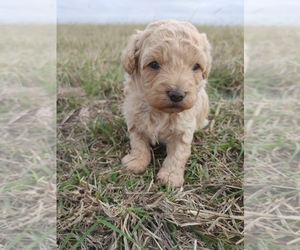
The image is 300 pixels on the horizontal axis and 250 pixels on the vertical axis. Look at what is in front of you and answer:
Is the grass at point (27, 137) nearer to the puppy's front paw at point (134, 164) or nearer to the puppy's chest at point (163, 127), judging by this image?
the puppy's front paw at point (134, 164)

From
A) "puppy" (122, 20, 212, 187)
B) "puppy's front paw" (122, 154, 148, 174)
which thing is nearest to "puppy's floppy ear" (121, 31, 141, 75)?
"puppy" (122, 20, 212, 187)

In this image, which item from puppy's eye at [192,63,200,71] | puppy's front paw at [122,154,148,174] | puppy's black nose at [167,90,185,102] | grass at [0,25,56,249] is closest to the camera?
grass at [0,25,56,249]

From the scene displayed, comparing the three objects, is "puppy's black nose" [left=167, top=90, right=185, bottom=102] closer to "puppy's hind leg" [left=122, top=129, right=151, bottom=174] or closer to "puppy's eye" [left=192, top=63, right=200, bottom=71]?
"puppy's eye" [left=192, top=63, right=200, bottom=71]

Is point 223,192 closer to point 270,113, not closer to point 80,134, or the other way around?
point 270,113

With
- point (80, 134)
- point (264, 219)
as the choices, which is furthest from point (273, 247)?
point (80, 134)

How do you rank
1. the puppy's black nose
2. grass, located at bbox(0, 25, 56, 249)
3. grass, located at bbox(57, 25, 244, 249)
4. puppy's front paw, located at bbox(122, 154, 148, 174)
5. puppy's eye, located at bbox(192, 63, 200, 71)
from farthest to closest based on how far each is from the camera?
1. puppy's front paw, located at bbox(122, 154, 148, 174)
2. puppy's eye, located at bbox(192, 63, 200, 71)
3. the puppy's black nose
4. grass, located at bbox(57, 25, 244, 249)
5. grass, located at bbox(0, 25, 56, 249)
